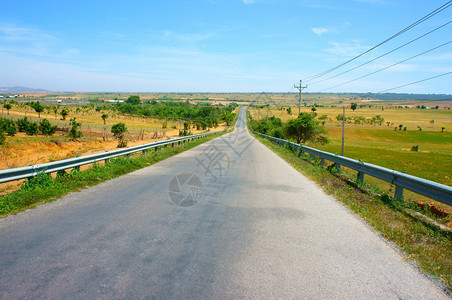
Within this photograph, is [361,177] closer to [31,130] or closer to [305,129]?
[305,129]

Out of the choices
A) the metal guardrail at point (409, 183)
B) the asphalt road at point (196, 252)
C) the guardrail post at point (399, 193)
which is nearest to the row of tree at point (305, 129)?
the metal guardrail at point (409, 183)

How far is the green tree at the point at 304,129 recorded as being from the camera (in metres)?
36.6

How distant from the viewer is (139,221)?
5824mm

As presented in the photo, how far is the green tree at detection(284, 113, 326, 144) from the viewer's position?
36.6 metres

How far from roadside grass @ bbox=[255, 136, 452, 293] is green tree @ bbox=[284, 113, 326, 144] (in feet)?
88.8

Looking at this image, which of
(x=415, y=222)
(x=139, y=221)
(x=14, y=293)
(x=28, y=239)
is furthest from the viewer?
(x=415, y=222)

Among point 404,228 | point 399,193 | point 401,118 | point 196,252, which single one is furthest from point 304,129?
point 401,118

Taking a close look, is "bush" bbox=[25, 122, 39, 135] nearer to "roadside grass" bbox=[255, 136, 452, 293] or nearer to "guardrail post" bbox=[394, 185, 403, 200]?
"roadside grass" bbox=[255, 136, 452, 293]

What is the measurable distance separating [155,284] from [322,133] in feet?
119

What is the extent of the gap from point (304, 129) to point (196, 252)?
34769mm

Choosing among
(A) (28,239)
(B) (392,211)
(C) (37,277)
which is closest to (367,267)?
(B) (392,211)

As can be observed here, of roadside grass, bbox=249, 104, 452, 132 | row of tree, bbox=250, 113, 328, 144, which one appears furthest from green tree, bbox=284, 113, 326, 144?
roadside grass, bbox=249, 104, 452, 132

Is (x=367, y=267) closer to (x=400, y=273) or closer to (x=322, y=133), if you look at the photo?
(x=400, y=273)

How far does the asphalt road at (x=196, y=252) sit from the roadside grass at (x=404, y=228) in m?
0.27
